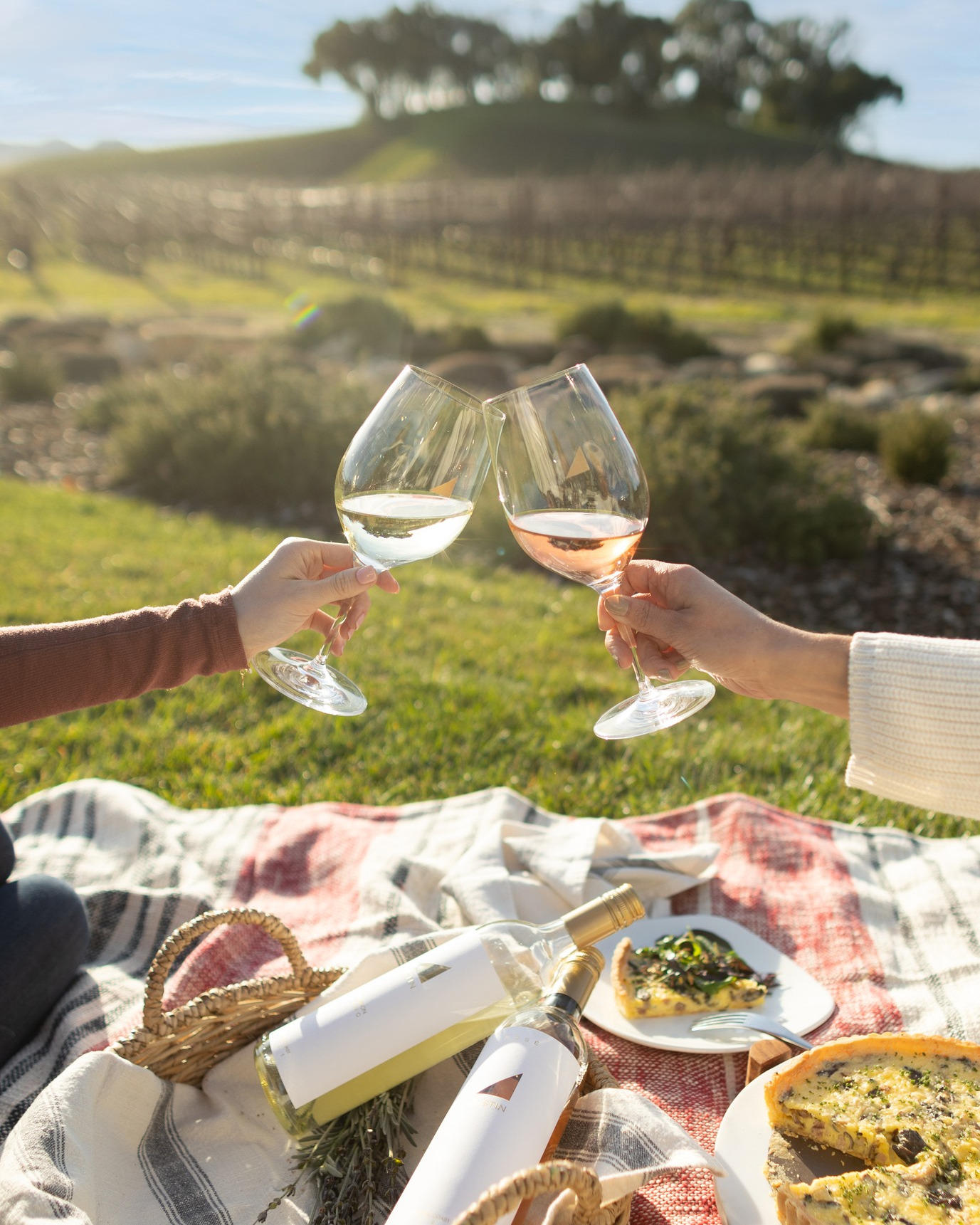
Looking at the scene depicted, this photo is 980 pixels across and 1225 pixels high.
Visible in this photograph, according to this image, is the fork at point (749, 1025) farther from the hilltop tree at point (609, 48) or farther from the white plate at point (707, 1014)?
the hilltop tree at point (609, 48)

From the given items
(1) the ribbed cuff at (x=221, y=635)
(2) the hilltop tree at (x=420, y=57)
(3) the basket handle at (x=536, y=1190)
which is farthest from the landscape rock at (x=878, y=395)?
(2) the hilltop tree at (x=420, y=57)

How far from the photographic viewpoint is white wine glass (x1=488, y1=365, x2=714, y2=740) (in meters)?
1.71

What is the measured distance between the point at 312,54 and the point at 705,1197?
101 m

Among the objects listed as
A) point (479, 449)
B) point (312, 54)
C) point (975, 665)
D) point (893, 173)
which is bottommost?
point (975, 665)

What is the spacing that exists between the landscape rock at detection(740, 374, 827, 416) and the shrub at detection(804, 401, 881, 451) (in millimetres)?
1694

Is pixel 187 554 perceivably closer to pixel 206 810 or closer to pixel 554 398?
pixel 206 810

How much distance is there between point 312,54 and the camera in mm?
86875

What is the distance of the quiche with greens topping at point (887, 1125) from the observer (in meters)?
1.28

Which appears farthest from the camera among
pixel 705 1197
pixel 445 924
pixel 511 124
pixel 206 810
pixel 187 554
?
pixel 511 124

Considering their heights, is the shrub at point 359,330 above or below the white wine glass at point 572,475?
below

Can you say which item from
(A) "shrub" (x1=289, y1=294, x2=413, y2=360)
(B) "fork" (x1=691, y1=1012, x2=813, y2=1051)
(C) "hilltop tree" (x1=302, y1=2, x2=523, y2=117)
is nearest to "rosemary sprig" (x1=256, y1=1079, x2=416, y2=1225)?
(B) "fork" (x1=691, y1=1012, x2=813, y2=1051)

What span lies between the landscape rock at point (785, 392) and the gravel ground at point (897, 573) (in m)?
2.29

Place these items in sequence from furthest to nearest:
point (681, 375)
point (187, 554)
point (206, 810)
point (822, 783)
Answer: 1. point (681, 375)
2. point (187, 554)
3. point (822, 783)
4. point (206, 810)

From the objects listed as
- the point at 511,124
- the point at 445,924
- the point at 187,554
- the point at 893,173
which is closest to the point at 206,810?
the point at 445,924
